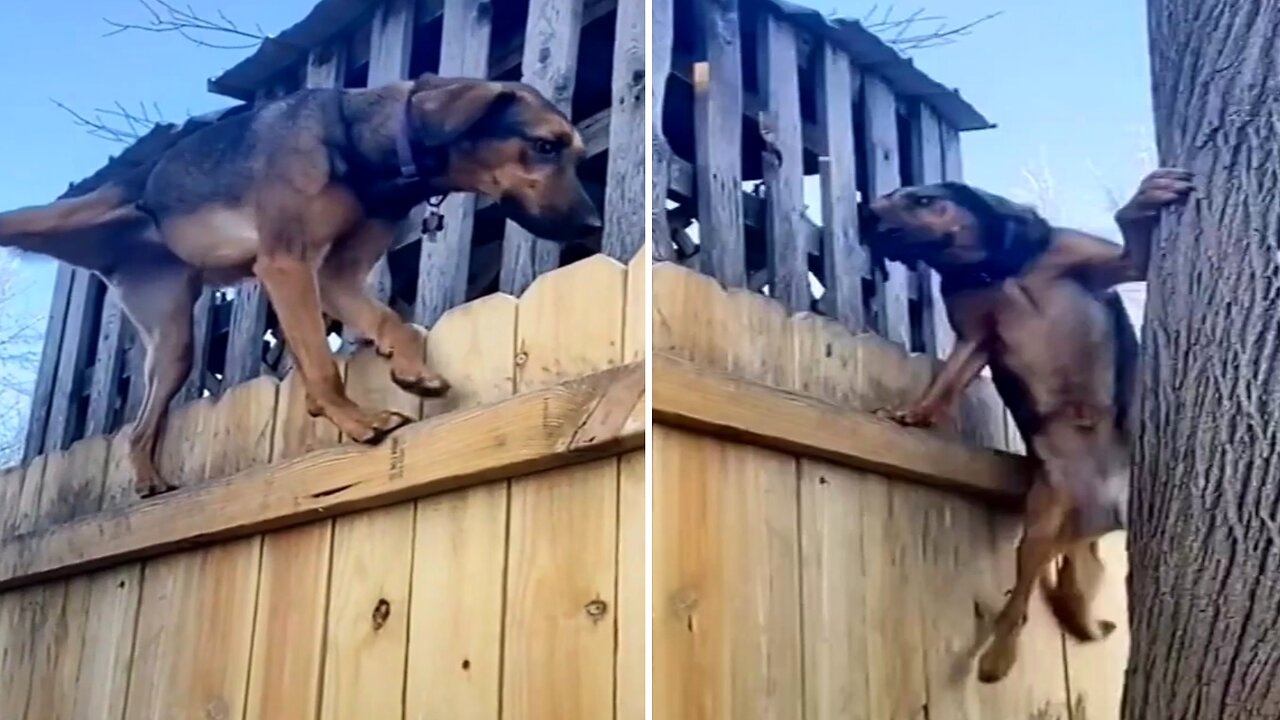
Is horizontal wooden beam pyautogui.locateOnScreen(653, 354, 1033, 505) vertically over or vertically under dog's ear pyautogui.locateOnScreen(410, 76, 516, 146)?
under

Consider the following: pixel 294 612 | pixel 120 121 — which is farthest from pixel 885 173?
pixel 120 121

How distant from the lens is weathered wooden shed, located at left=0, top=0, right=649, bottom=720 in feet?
3.63

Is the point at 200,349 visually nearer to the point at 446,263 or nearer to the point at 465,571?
the point at 446,263

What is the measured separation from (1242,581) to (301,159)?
879 mm

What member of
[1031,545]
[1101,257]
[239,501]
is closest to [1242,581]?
[1031,545]

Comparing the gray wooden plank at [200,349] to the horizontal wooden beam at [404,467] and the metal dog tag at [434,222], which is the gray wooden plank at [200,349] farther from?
the metal dog tag at [434,222]

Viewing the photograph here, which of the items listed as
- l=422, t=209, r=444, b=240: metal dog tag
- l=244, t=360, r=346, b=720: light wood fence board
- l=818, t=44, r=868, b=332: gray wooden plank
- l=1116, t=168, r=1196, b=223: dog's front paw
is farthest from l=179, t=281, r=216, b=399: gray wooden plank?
l=1116, t=168, r=1196, b=223: dog's front paw

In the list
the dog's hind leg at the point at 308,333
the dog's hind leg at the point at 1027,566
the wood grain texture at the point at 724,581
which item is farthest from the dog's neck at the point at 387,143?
the dog's hind leg at the point at 1027,566

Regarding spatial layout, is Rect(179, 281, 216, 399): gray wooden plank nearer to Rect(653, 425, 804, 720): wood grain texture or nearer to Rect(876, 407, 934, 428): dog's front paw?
Rect(653, 425, 804, 720): wood grain texture

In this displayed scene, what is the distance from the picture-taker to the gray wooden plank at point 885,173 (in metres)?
1.29

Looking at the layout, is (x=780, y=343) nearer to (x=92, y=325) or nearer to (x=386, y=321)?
Answer: (x=386, y=321)

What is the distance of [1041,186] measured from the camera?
1.25 m

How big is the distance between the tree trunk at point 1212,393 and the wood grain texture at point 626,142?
45 cm

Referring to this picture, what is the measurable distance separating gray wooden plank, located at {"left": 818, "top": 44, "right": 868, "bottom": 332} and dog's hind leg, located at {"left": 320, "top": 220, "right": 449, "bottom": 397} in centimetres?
40
